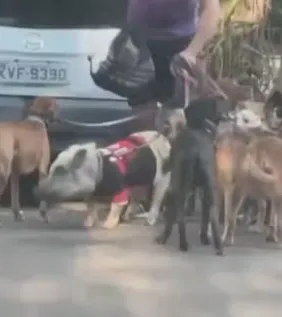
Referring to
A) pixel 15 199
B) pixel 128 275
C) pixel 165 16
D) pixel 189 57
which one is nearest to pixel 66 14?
pixel 165 16

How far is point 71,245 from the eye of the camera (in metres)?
8.21

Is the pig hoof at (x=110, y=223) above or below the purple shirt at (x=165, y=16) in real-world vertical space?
below

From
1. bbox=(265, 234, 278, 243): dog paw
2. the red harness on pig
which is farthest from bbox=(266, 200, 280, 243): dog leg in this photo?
the red harness on pig

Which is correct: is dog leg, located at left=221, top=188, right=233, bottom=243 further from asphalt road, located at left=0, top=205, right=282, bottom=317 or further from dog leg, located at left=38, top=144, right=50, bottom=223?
dog leg, located at left=38, top=144, right=50, bottom=223

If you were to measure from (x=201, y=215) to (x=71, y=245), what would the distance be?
978 mm

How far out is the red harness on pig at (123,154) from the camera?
8688mm

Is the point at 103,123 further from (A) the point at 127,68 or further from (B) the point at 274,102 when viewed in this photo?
(B) the point at 274,102

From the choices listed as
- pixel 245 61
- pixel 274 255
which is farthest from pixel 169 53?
pixel 274 255

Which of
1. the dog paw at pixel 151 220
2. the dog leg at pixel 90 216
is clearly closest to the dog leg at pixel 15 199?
the dog leg at pixel 90 216

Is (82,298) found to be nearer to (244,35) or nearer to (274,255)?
(274,255)

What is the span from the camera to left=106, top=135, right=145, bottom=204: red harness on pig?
869 centimetres

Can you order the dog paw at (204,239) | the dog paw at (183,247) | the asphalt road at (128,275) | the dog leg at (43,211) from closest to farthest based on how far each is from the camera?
the asphalt road at (128,275) < the dog paw at (183,247) < the dog paw at (204,239) < the dog leg at (43,211)

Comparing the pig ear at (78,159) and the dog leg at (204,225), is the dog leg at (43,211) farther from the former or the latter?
the dog leg at (204,225)

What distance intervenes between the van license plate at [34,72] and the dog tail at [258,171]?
2432mm
